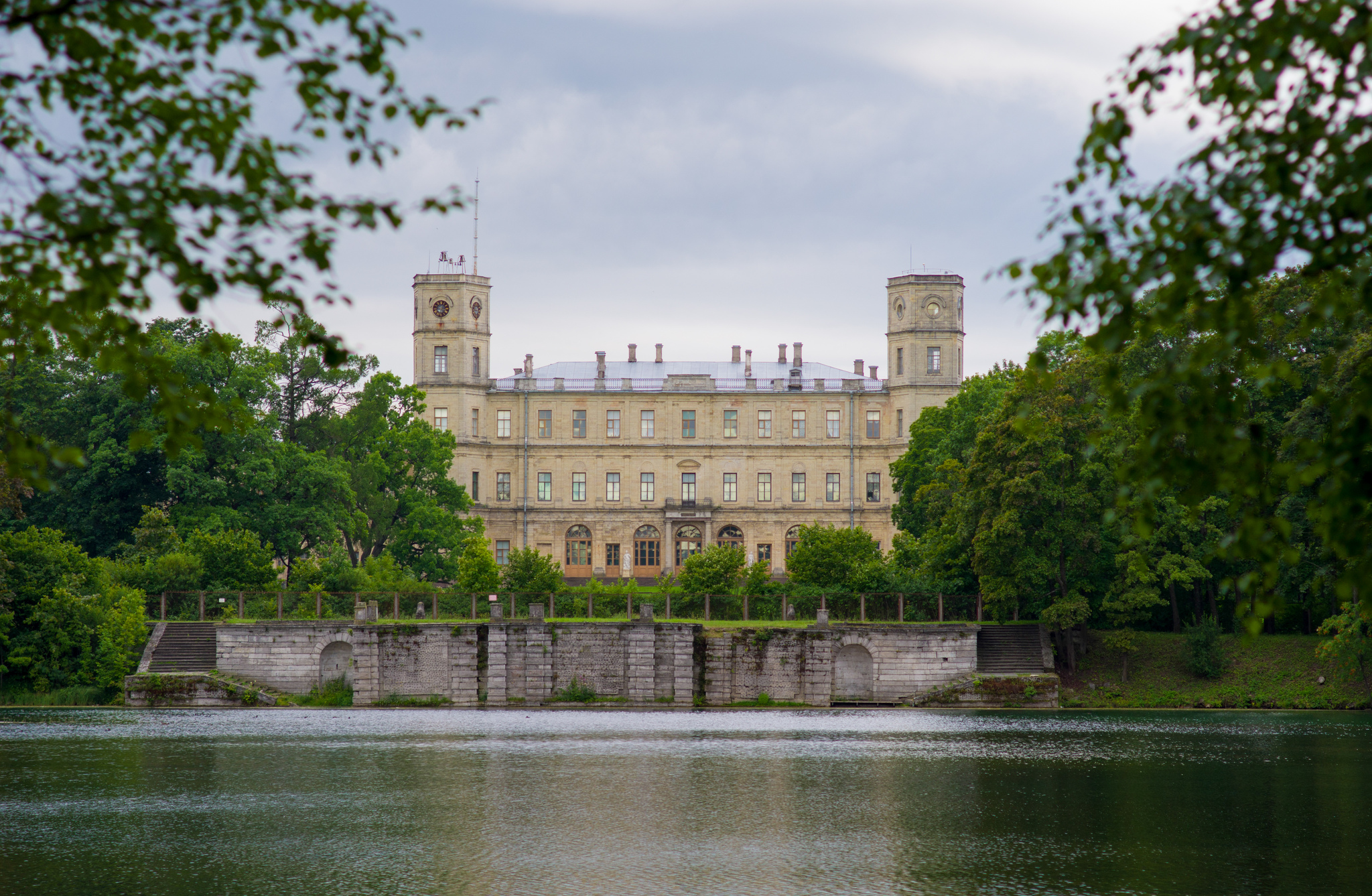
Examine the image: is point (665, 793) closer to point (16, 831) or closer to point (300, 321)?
point (16, 831)

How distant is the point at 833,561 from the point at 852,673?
5.18m

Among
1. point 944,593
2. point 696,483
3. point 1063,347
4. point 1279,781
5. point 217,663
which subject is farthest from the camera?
point 696,483

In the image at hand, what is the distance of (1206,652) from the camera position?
1524 inches

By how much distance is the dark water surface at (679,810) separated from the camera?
47.2 feet

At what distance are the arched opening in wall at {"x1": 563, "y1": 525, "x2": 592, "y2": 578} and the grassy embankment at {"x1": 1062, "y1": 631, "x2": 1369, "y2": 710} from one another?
32.8 metres

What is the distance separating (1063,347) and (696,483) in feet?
91.1

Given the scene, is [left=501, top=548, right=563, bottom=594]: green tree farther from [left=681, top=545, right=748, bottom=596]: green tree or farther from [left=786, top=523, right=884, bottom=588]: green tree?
[left=786, top=523, right=884, bottom=588]: green tree

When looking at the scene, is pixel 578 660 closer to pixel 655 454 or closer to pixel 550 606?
pixel 550 606

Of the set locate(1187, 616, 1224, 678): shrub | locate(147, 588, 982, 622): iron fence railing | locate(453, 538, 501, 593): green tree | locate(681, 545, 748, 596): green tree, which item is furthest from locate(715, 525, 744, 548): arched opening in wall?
locate(1187, 616, 1224, 678): shrub

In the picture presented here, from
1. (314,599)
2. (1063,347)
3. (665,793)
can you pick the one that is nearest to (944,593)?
(1063,347)

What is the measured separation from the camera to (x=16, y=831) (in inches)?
657

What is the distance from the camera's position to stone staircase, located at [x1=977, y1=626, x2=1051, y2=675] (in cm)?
3888

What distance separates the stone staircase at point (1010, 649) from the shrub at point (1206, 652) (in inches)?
157

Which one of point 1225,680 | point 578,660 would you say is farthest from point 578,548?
point 1225,680
